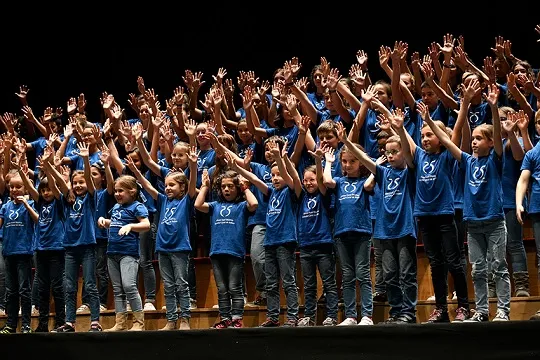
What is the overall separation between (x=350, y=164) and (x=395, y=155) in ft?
1.17

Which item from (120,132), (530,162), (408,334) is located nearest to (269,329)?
(408,334)

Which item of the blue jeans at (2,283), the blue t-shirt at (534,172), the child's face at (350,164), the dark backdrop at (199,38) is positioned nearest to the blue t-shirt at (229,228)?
the child's face at (350,164)

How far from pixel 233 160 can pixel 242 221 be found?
0.45 m

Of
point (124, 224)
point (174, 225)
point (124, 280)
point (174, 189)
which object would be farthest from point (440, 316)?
point (124, 224)

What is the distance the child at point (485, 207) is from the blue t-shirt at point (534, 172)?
0.16 m

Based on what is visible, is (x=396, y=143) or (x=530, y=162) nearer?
(x=530, y=162)

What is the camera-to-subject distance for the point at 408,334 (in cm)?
497

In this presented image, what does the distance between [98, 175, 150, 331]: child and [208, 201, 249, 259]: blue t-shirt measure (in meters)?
0.49

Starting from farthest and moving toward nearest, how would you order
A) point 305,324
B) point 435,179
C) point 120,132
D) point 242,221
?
point 120,132
point 242,221
point 305,324
point 435,179

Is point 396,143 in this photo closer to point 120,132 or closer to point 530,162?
point 530,162

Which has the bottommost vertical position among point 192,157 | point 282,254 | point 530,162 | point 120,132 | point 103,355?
point 103,355

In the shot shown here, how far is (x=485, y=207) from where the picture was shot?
16.8 feet

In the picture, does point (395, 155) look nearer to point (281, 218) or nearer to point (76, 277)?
point (281, 218)

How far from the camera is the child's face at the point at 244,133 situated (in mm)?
7324
